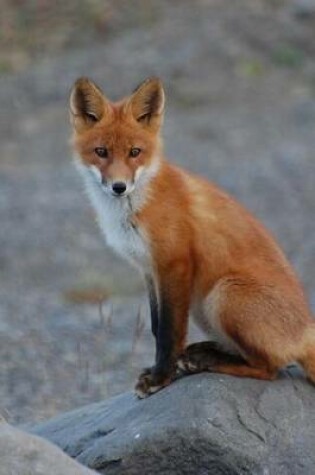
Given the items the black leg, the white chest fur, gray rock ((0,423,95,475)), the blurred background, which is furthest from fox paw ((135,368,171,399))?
the blurred background

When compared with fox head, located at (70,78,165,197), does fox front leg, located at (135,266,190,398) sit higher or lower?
lower

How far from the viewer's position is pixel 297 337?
7859 mm

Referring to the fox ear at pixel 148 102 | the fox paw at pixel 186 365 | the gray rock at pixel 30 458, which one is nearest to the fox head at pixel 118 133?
the fox ear at pixel 148 102

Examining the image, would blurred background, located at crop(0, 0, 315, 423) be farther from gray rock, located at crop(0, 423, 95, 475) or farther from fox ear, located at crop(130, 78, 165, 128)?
gray rock, located at crop(0, 423, 95, 475)

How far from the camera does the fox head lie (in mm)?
7992

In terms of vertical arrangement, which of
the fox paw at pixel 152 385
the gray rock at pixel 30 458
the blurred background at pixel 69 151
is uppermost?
the gray rock at pixel 30 458

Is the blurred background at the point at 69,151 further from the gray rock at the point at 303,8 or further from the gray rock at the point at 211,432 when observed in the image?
the gray rock at the point at 211,432

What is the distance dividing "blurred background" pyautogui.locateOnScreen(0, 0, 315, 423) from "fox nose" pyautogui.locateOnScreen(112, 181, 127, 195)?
2.70m

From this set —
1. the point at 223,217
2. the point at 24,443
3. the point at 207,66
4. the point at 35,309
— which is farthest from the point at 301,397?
the point at 207,66

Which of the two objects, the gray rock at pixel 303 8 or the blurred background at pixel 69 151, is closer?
the blurred background at pixel 69 151

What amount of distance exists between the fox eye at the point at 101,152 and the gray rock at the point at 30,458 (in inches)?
88.1

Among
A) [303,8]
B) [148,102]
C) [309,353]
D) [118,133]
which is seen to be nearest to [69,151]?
[303,8]

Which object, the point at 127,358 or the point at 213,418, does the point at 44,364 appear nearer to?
the point at 127,358

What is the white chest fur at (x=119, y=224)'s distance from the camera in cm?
797
